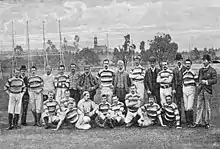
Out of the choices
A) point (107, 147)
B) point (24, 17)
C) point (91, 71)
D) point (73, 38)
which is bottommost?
point (107, 147)

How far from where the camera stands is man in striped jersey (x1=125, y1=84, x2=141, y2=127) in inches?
263

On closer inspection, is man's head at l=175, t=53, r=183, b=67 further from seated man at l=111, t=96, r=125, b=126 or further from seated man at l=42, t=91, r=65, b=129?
seated man at l=42, t=91, r=65, b=129

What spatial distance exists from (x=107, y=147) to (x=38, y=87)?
2.45 meters

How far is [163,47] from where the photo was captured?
23.9 ft

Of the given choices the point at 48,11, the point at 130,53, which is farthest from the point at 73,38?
the point at 130,53

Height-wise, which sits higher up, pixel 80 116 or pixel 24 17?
pixel 24 17

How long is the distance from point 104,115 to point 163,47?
202 centimetres

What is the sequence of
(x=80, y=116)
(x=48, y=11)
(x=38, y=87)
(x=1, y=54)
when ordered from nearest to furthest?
(x=80, y=116), (x=38, y=87), (x=48, y=11), (x=1, y=54)

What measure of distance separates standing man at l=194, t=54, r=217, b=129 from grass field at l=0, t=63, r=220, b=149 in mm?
288

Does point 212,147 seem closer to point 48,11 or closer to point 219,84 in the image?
point 219,84

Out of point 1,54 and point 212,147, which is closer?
point 212,147

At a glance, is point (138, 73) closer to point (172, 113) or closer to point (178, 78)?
point (178, 78)

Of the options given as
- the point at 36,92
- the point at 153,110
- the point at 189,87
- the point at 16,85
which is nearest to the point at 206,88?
the point at 189,87

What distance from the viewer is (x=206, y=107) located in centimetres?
636
